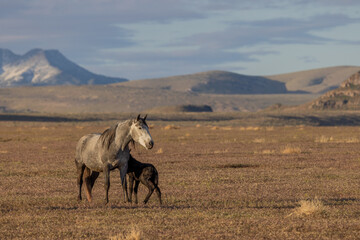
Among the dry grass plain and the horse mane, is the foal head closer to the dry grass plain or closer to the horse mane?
the horse mane

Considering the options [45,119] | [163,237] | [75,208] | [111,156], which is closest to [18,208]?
[75,208]

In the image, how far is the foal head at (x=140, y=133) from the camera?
13.4m

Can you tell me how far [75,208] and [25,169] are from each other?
10.6 m

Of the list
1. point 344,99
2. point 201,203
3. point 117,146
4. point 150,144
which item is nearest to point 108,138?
point 117,146

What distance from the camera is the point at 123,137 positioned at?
14.0 meters

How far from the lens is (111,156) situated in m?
13.9

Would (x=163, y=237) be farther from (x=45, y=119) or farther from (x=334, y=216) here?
(x=45, y=119)

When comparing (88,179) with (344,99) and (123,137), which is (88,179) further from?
(344,99)

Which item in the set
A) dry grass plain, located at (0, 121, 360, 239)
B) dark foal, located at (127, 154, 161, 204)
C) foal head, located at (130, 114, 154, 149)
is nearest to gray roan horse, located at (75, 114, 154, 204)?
foal head, located at (130, 114, 154, 149)

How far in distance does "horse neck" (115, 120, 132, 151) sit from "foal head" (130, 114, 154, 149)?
0.13 meters

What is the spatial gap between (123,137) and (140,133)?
560 millimetres

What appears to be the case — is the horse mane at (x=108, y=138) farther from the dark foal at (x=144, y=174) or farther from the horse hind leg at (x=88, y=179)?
the horse hind leg at (x=88, y=179)

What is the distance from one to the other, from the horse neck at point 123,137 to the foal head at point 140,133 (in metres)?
0.13

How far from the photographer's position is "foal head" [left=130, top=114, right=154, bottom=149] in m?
13.4
